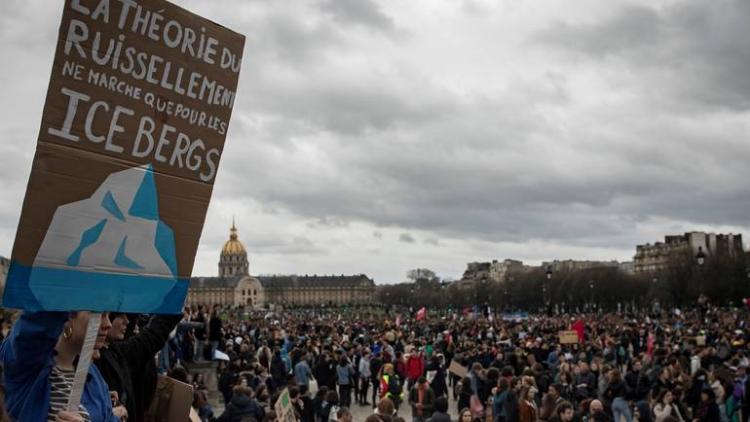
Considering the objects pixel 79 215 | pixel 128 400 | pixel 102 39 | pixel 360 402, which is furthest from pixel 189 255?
pixel 360 402

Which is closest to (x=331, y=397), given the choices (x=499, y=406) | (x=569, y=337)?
Answer: (x=499, y=406)

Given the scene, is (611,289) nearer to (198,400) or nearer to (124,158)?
(198,400)

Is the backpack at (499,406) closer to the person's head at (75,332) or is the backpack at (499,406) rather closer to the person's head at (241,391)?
the person's head at (241,391)

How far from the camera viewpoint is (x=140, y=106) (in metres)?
3.27

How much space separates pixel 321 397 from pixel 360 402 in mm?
8542

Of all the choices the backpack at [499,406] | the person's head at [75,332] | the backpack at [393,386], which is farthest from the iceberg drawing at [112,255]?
the backpack at [393,386]

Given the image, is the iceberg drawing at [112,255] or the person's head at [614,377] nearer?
the iceberg drawing at [112,255]

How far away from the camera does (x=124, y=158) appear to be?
3197 millimetres

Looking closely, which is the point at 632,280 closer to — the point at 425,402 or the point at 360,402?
the point at 360,402

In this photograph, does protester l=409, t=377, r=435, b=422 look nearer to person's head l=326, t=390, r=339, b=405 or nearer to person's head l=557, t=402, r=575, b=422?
person's head l=326, t=390, r=339, b=405

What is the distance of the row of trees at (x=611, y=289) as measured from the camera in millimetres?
76625

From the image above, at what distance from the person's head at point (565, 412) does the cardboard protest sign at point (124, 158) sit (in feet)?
22.4

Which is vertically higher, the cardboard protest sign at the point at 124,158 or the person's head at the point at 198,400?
the cardboard protest sign at the point at 124,158

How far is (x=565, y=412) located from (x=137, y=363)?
6150mm
